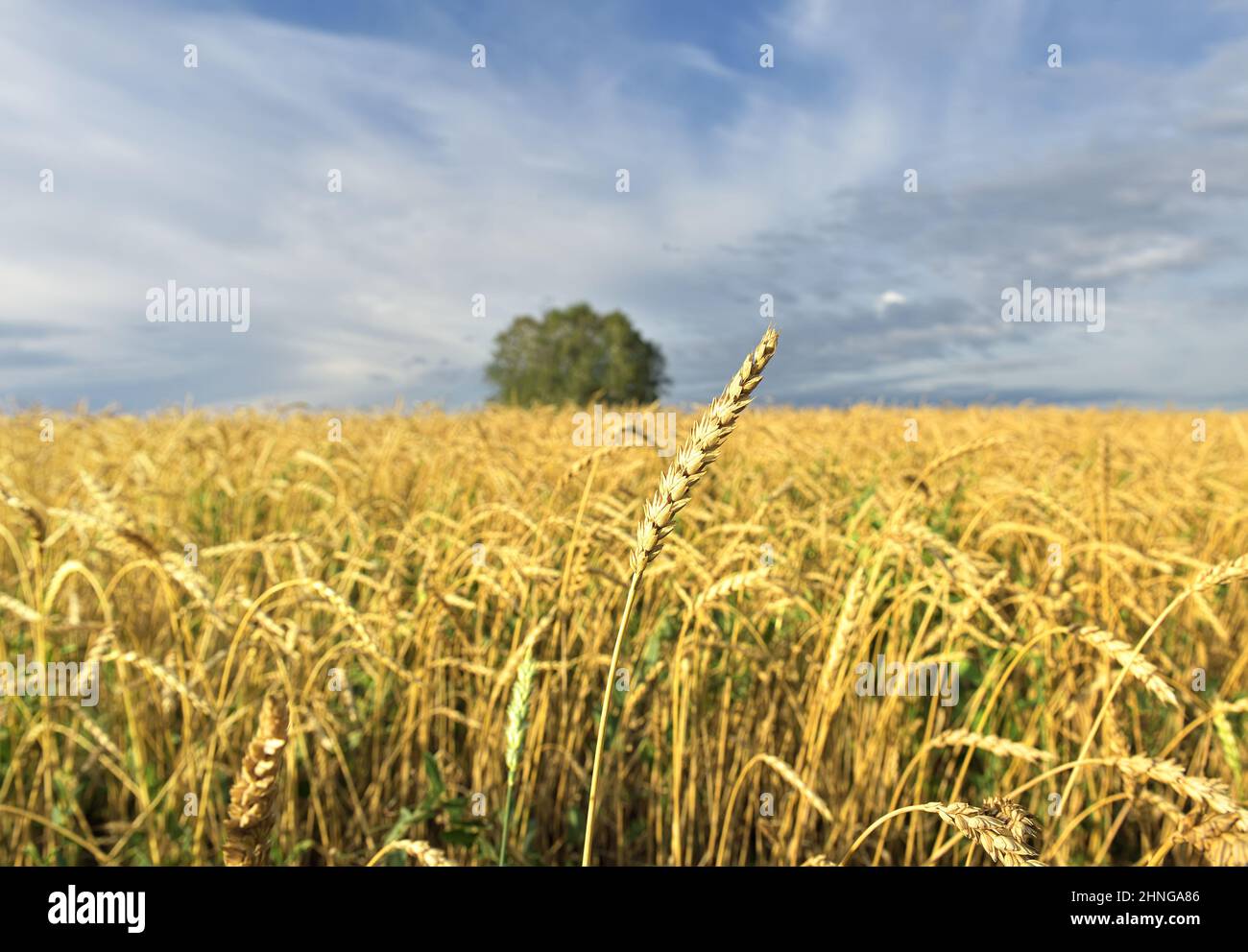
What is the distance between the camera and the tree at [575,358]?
47719 mm

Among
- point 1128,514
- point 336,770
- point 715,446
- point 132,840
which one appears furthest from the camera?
point 1128,514

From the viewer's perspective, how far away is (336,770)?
2.88m

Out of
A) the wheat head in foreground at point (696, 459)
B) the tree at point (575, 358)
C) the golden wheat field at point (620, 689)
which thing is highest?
the tree at point (575, 358)

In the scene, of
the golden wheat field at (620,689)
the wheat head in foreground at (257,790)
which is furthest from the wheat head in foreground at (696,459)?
the golden wheat field at (620,689)

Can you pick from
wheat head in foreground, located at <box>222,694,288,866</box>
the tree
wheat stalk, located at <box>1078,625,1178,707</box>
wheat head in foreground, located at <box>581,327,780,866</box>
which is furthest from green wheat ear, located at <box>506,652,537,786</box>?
the tree

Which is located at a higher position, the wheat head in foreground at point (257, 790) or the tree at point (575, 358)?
the tree at point (575, 358)

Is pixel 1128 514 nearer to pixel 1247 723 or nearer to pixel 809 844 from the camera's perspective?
pixel 1247 723

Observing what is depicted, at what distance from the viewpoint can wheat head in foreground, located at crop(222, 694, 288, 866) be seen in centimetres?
83

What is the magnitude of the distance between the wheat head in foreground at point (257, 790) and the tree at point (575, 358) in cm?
4446

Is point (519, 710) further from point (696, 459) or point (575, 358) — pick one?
point (575, 358)

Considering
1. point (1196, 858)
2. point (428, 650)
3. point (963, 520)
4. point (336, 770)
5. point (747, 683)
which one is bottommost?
point (1196, 858)

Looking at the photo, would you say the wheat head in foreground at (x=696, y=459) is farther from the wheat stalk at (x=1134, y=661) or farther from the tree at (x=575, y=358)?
the tree at (x=575, y=358)
